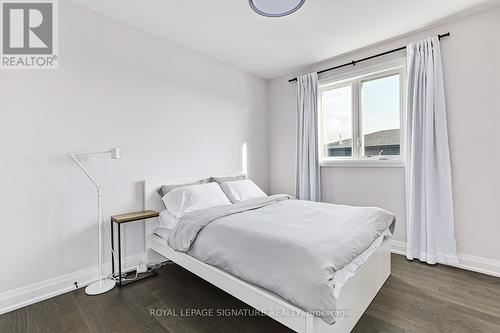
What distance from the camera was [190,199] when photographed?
253cm

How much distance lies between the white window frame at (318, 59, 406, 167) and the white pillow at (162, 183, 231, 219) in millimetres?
1884

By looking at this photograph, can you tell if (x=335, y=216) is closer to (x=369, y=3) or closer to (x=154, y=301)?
(x=154, y=301)

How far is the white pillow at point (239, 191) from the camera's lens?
9.62 feet

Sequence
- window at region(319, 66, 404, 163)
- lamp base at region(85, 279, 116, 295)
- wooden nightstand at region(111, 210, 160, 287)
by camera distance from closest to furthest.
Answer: lamp base at region(85, 279, 116, 295)
wooden nightstand at region(111, 210, 160, 287)
window at region(319, 66, 404, 163)

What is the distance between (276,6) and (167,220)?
2305 millimetres

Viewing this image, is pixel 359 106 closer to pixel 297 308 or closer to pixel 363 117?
pixel 363 117

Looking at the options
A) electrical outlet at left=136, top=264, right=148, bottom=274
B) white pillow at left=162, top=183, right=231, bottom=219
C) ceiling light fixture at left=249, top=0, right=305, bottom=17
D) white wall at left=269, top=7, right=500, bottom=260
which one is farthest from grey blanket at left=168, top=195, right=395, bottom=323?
ceiling light fixture at left=249, top=0, right=305, bottom=17

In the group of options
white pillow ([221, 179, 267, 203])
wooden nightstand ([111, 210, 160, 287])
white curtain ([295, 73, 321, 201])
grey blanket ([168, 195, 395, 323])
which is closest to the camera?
grey blanket ([168, 195, 395, 323])

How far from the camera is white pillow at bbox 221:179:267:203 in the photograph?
9.62 ft

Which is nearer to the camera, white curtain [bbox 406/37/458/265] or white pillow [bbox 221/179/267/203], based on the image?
white curtain [bbox 406/37/458/265]

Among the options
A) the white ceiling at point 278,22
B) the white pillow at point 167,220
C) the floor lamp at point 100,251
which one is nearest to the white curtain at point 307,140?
the white ceiling at point 278,22

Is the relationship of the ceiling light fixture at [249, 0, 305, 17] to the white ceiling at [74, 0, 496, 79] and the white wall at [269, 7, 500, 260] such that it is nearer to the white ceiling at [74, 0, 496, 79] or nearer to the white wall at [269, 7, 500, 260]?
the white ceiling at [74, 0, 496, 79]

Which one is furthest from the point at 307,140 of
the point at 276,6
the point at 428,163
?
the point at 276,6

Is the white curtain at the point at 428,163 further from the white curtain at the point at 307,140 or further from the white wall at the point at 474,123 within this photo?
the white curtain at the point at 307,140
